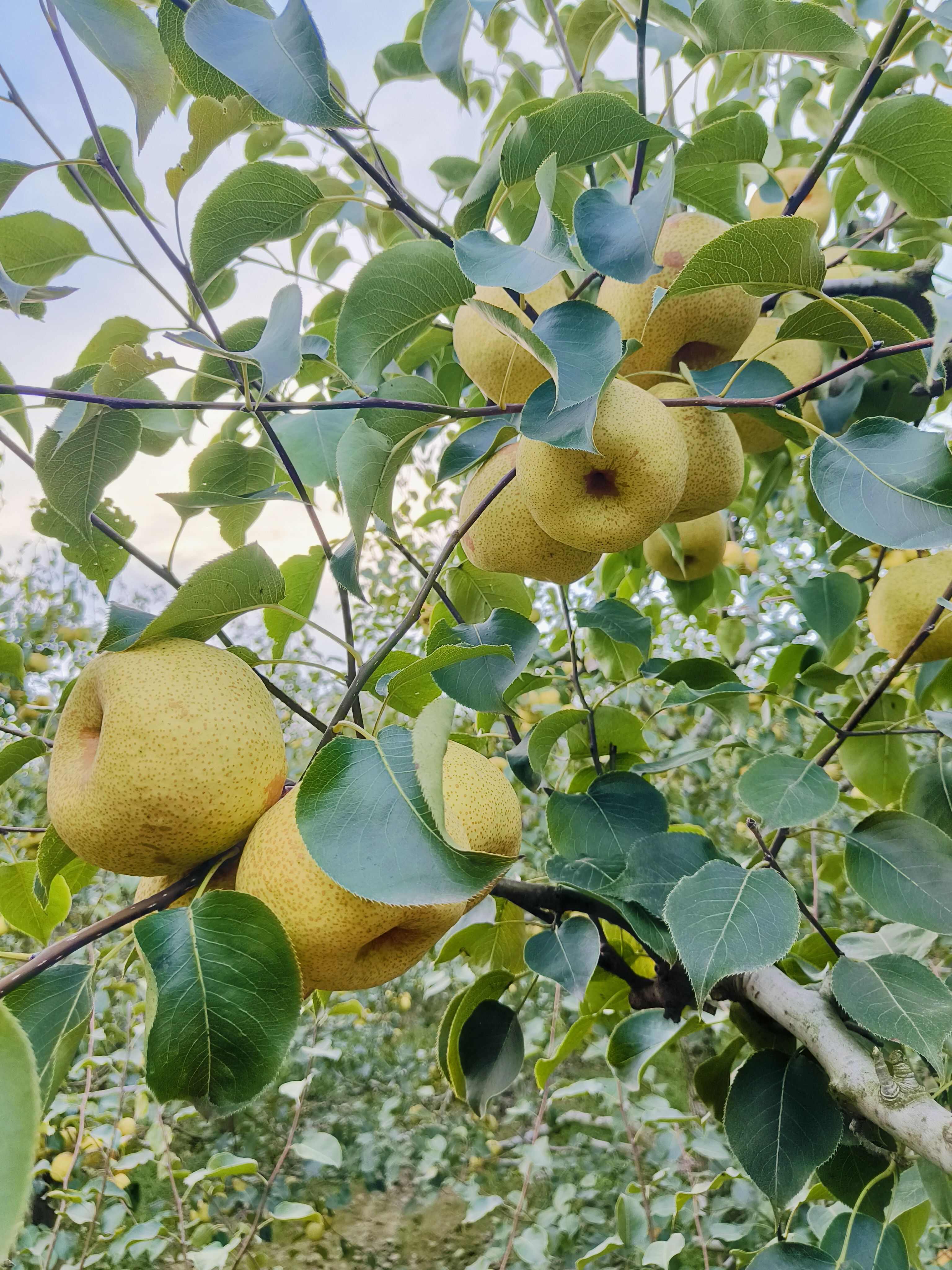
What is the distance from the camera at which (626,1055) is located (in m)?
0.94

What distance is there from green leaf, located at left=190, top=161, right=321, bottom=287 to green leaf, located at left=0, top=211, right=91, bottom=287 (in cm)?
23

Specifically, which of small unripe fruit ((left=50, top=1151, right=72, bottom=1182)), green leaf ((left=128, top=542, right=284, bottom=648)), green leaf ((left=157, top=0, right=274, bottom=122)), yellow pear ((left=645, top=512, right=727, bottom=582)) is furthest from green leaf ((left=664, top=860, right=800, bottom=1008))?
small unripe fruit ((left=50, top=1151, right=72, bottom=1182))

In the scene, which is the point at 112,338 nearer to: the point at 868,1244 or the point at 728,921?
the point at 728,921

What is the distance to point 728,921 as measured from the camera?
0.62m

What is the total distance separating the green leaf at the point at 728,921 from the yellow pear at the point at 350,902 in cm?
15

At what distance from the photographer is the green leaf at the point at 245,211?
67 centimetres

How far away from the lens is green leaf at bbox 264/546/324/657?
0.88 m

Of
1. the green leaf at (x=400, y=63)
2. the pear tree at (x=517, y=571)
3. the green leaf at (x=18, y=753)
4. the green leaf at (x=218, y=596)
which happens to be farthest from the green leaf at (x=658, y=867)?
the green leaf at (x=400, y=63)

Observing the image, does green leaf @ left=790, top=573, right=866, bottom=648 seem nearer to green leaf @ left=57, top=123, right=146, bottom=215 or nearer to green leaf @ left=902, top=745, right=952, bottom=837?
green leaf @ left=902, top=745, right=952, bottom=837

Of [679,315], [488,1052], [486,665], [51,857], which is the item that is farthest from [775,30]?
[488,1052]

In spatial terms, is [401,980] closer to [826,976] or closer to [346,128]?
[826,976]

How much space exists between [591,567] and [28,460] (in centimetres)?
54

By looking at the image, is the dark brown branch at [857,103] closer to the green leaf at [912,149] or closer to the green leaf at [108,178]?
the green leaf at [912,149]

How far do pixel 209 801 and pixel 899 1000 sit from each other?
0.55 metres
